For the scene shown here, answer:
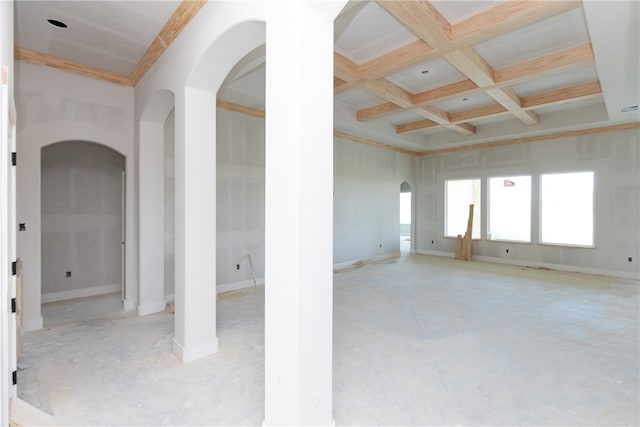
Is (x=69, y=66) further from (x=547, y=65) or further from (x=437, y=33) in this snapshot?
(x=547, y=65)

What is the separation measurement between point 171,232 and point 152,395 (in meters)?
2.80

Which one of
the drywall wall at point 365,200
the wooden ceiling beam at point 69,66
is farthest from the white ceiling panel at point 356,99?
the wooden ceiling beam at point 69,66

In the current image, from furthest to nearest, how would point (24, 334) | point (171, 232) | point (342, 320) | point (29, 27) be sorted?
point (171, 232), point (342, 320), point (24, 334), point (29, 27)

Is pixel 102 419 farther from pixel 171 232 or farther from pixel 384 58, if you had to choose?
pixel 384 58

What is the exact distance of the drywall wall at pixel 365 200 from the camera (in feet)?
23.9

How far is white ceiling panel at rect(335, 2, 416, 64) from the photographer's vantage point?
3.21 meters

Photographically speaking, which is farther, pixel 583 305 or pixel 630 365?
pixel 583 305

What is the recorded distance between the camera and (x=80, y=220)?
4840mm

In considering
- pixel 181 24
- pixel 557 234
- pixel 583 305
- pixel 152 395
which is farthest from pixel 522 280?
pixel 181 24

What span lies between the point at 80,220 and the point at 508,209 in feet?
30.3

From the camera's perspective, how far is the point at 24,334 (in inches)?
135

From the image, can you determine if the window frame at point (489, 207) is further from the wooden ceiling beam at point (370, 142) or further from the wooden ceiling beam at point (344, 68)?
the wooden ceiling beam at point (344, 68)

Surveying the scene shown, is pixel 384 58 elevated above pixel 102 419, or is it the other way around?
pixel 384 58

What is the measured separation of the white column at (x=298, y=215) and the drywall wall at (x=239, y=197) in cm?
363
